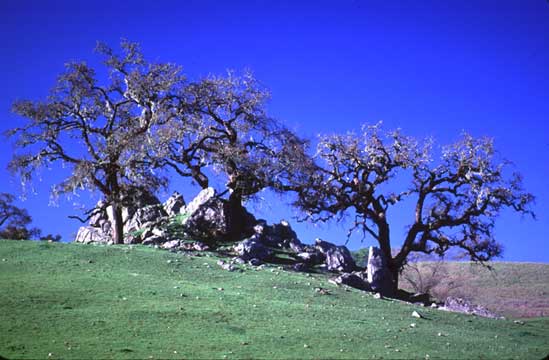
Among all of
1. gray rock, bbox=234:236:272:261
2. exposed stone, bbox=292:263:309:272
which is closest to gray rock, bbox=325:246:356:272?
exposed stone, bbox=292:263:309:272

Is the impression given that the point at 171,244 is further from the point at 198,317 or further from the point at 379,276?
the point at 198,317

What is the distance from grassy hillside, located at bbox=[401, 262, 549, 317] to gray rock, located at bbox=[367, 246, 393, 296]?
10754 millimetres

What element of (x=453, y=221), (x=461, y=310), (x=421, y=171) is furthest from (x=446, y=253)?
(x=461, y=310)

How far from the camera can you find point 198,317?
1686 cm

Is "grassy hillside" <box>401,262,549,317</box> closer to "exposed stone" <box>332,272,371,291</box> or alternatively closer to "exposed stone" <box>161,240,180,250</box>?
"exposed stone" <box>332,272,371,291</box>

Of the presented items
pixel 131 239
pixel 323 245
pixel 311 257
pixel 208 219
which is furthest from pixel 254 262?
pixel 131 239

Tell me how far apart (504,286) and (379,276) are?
83.0ft

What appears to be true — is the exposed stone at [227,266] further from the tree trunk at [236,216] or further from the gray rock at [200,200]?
the gray rock at [200,200]

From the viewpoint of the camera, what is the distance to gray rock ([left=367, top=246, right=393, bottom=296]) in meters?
29.4

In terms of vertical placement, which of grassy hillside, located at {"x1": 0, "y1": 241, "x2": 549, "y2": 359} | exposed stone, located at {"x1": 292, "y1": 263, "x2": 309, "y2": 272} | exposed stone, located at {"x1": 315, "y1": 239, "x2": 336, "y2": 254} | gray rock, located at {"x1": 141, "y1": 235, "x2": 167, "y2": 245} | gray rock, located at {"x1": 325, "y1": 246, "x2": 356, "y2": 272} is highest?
exposed stone, located at {"x1": 315, "y1": 239, "x2": 336, "y2": 254}

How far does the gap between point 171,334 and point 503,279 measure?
145 ft

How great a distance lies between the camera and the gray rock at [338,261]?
31.9m

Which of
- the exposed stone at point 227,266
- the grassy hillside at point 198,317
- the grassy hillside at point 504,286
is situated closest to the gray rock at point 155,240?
the grassy hillside at point 198,317

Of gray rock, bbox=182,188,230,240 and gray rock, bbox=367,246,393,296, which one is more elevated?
gray rock, bbox=182,188,230,240
